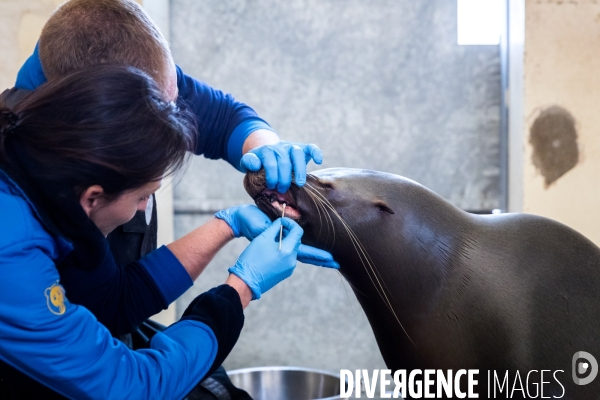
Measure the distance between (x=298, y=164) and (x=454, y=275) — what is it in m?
0.47

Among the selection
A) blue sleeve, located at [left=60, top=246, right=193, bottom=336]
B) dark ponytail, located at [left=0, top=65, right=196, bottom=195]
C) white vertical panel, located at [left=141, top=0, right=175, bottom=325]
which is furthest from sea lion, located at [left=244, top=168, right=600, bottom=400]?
white vertical panel, located at [left=141, top=0, right=175, bottom=325]

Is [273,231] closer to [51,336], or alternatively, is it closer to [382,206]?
[382,206]

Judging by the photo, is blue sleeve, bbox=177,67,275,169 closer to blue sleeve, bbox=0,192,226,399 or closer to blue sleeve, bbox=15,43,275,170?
blue sleeve, bbox=15,43,275,170

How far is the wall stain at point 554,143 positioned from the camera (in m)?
2.46

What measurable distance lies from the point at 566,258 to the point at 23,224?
122 cm

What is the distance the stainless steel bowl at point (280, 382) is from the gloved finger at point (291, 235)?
3.74 feet

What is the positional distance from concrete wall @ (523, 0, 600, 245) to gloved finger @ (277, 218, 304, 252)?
4.57 feet

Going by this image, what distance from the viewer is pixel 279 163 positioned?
1.48m

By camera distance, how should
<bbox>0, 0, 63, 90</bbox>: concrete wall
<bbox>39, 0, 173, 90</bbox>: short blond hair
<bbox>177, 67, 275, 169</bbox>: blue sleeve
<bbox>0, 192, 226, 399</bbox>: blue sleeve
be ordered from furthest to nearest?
<bbox>0, 0, 63, 90</bbox>: concrete wall < <bbox>177, 67, 275, 169</bbox>: blue sleeve < <bbox>39, 0, 173, 90</bbox>: short blond hair < <bbox>0, 192, 226, 399</bbox>: blue sleeve

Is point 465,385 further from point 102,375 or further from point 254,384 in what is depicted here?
point 254,384

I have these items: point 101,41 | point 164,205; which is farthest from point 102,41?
point 164,205

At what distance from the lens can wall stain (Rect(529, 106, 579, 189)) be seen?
2457mm

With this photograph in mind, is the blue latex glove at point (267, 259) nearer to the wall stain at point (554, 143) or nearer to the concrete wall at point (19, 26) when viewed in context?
the wall stain at point (554, 143)

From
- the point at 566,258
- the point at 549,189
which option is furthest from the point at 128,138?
the point at 549,189
